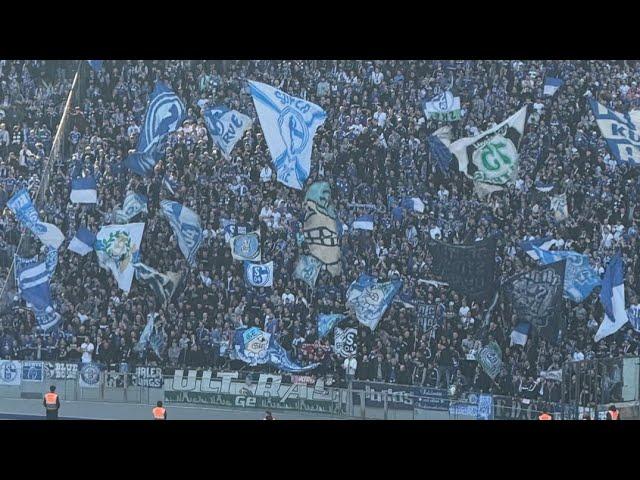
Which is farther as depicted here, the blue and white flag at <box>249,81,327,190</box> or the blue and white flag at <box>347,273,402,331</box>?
the blue and white flag at <box>249,81,327,190</box>

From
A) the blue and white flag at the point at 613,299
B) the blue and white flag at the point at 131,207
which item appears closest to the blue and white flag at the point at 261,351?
the blue and white flag at the point at 131,207

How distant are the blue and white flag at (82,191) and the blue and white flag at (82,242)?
0.75 m

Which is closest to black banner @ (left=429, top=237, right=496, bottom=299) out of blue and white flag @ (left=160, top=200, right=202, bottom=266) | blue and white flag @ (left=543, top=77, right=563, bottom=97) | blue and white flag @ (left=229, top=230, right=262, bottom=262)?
blue and white flag @ (left=543, top=77, right=563, bottom=97)

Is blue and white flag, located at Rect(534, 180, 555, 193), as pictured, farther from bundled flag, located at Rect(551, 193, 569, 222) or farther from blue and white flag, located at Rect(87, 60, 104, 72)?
blue and white flag, located at Rect(87, 60, 104, 72)

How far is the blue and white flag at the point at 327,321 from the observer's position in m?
29.5

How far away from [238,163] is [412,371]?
6.96m

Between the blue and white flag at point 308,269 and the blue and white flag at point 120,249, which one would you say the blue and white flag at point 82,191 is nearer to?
the blue and white flag at point 120,249

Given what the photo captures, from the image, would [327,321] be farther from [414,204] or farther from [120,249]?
[120,249]

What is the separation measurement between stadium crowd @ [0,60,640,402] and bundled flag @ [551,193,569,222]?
14 cm

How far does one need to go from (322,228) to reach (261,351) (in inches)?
140

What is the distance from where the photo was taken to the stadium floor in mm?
26750

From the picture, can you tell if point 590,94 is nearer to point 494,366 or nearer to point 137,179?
point 494,366

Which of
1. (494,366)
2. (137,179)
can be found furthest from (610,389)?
(137,179)

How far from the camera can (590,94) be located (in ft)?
102
